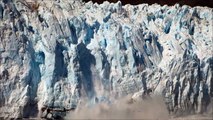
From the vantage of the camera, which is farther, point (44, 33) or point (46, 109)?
point (44, 33)

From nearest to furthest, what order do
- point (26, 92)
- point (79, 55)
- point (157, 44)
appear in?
point (26, 92)
point (79, 55)
point (157, 44)

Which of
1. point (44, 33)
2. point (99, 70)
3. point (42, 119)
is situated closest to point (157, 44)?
point (99, 70)

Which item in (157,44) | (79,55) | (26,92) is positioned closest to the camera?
(26,92)

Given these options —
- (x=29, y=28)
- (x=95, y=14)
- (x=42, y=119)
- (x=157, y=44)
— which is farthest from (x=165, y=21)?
(x=42, y=119)

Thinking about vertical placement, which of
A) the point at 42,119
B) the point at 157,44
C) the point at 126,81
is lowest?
the point at 42,119

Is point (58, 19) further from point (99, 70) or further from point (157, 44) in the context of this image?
point (157, 44)

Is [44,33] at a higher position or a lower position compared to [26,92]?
higher
